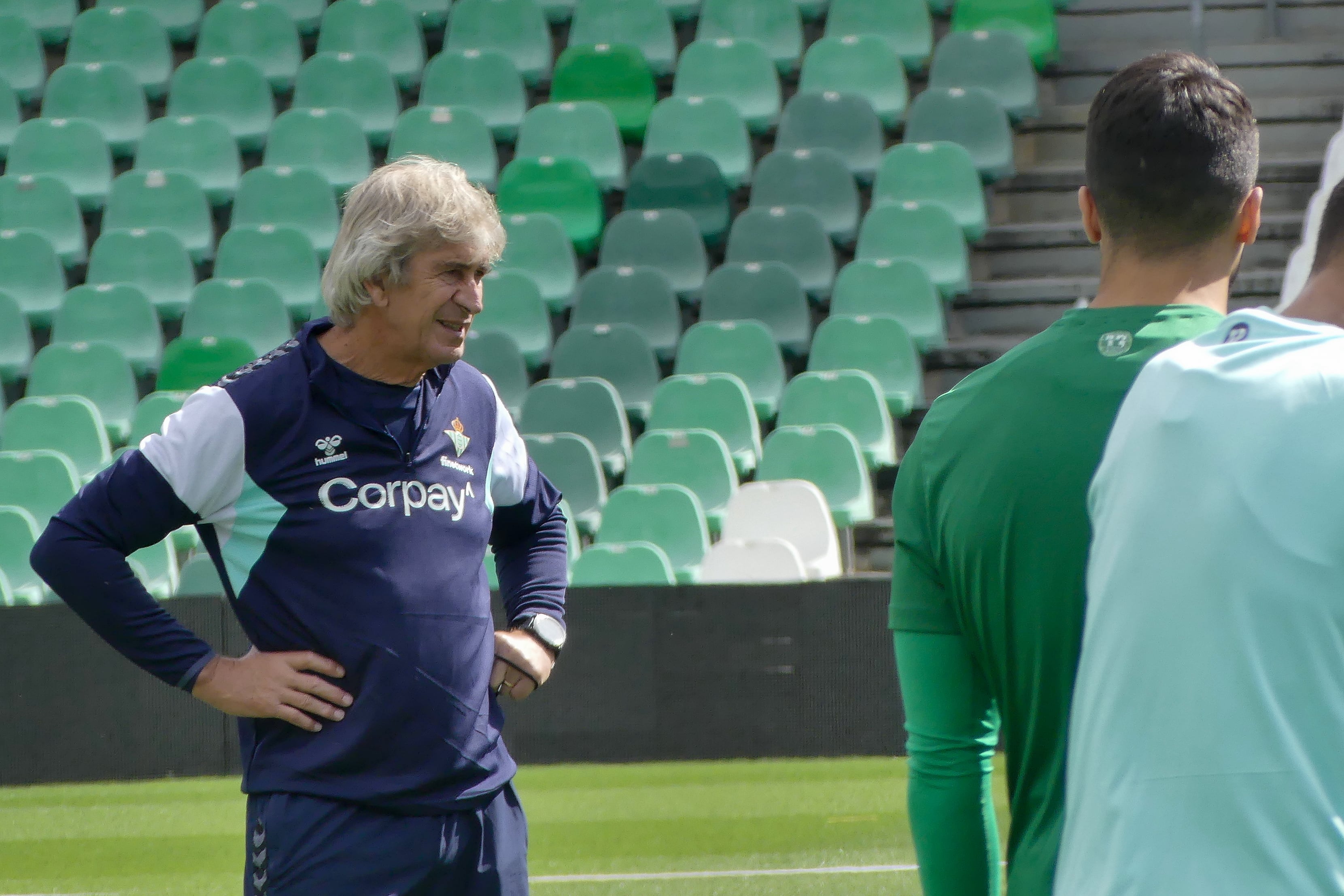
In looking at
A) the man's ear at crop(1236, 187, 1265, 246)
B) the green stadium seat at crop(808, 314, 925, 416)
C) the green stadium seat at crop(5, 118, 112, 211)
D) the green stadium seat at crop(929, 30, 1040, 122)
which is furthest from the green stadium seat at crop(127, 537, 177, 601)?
the man's ear at crop(1236, 187, 1265, 246)

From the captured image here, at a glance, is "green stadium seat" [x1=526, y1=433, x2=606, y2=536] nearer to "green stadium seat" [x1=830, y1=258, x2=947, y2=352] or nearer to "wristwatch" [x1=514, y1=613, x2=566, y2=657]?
"green stadium seat" [x1=830, y1=258, x2=947, y2=352]

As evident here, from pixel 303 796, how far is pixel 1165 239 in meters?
1.38

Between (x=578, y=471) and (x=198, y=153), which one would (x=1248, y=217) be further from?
(x=198, y=153)

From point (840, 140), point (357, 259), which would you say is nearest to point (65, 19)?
point (840, 140)

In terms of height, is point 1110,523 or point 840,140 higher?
point 840,140

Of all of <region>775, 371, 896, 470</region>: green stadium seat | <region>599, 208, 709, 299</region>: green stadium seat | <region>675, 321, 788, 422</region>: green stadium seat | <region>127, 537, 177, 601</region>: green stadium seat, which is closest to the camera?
<region>127, 537, 177, 601</region>: green stadium seat

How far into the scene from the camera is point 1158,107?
144 centimetres

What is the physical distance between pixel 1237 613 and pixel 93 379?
29.7 ft

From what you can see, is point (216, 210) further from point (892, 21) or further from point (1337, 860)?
point (1337, 860)

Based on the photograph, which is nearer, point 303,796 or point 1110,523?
point 1110,523

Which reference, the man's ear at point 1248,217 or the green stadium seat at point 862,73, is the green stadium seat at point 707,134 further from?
the man's ear at point 1248,217

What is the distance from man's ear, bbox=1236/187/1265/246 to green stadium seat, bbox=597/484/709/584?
20.7 feet

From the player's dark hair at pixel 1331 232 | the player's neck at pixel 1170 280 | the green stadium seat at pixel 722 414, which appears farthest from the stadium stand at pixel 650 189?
the player's neck at pixel 1170 280

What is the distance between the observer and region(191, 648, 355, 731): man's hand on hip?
2.17 metres
